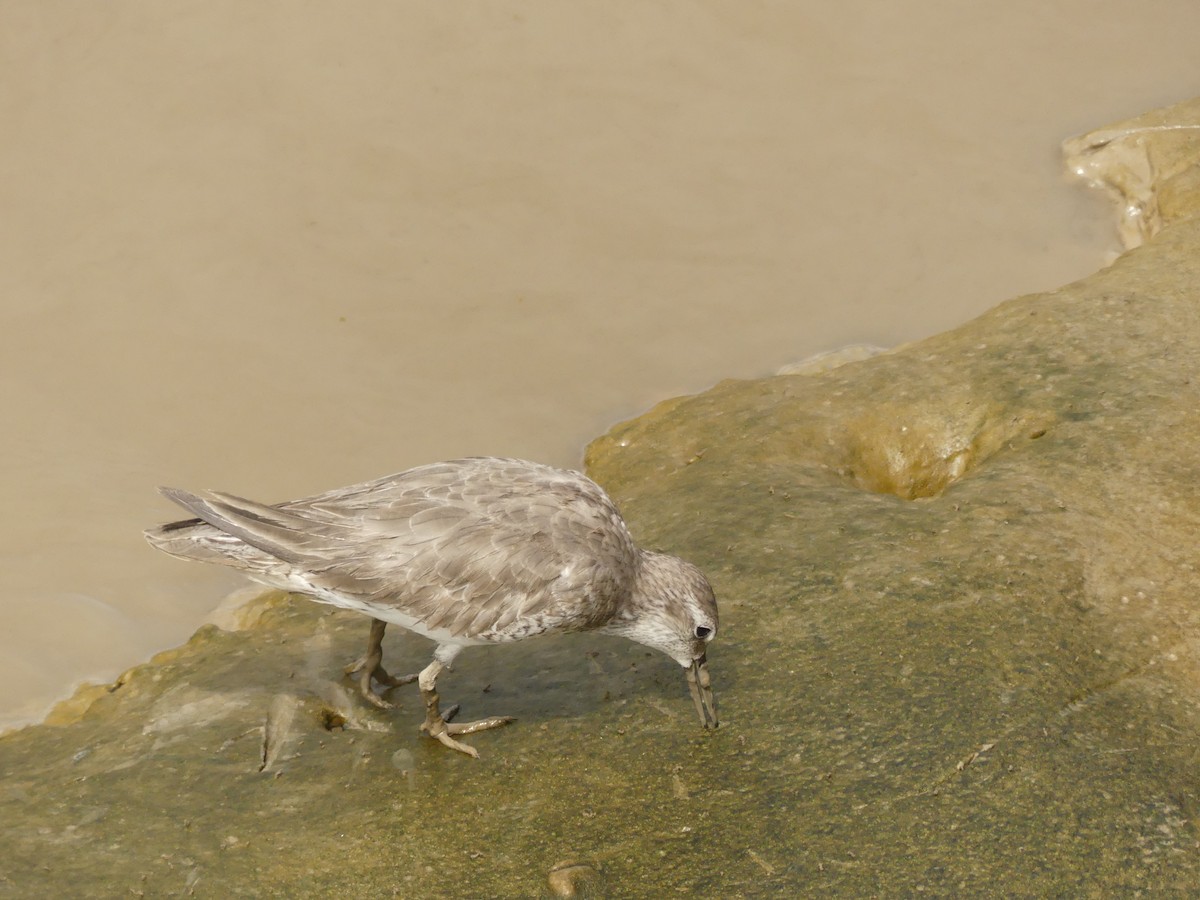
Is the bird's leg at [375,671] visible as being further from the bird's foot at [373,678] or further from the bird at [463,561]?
the bird at [463,561]

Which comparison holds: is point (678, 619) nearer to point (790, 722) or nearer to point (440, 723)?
point (790, 722)

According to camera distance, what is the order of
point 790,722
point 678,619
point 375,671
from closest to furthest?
point 790,722, point 678,619, point 375,671

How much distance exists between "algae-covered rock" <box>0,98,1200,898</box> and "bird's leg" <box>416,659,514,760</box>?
0.07 meters

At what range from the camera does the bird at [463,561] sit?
5.40 m

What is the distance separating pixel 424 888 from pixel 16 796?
2.17m

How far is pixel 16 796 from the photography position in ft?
18.0

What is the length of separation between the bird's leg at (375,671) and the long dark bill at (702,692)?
1.57m

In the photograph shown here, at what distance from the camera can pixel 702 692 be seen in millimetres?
5484

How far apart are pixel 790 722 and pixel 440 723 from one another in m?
1.67

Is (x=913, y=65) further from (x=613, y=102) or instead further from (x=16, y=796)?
(x=16, y=796)

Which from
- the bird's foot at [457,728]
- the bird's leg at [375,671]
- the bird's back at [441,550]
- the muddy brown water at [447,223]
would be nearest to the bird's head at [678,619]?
the bird's back at [441,550]

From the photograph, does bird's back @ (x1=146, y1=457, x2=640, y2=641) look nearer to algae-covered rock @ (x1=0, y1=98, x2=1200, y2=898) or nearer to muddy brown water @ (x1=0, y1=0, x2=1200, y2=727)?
algae-covered rock @ (x1=0, y1=98, x2=1200, y2=898)

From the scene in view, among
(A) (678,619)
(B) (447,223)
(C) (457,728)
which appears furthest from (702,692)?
(B) (447,223)

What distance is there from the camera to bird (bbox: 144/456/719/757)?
5.40m
